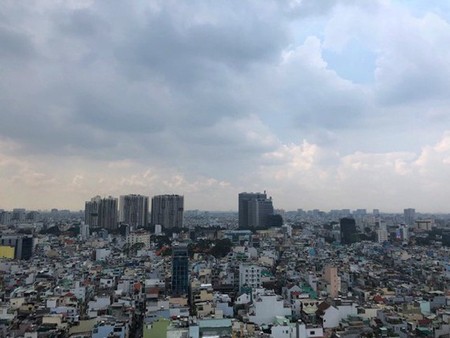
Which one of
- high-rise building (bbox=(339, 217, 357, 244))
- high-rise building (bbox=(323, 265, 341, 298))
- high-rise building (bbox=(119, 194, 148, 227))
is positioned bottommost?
high-rise building (bbox=(323, 265, 341, 298))

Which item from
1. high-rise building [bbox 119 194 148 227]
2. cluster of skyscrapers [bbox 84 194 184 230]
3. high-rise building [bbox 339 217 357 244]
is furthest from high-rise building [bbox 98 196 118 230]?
high-rise building [bbox 339 217 357 244]

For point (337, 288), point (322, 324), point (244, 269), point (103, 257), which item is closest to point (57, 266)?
point (103, 257)

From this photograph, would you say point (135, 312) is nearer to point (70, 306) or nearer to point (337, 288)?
point (70, 306)

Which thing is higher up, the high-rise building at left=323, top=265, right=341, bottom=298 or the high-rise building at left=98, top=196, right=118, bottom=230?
the high-rise building at left=98, top=196, right=118, bottom=230

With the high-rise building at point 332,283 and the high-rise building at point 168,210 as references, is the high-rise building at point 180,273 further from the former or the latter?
the high-rise building at point 168,210

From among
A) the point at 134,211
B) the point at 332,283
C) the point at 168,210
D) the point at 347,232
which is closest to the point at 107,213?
the point at 134,211

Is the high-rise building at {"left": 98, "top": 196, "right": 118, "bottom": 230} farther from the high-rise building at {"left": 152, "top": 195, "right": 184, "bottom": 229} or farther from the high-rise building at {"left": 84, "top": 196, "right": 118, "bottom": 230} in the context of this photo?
the high-rise building at {"left": 152, "top": 195, "right": 184, "bottom": 229}

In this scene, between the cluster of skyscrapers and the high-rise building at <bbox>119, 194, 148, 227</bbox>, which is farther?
the high-rise building at <bbox>119, 194, 148, 227</bbox>

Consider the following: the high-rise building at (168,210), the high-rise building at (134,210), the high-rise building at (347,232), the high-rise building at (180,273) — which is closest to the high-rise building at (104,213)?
the high-rise building at (134,210)
